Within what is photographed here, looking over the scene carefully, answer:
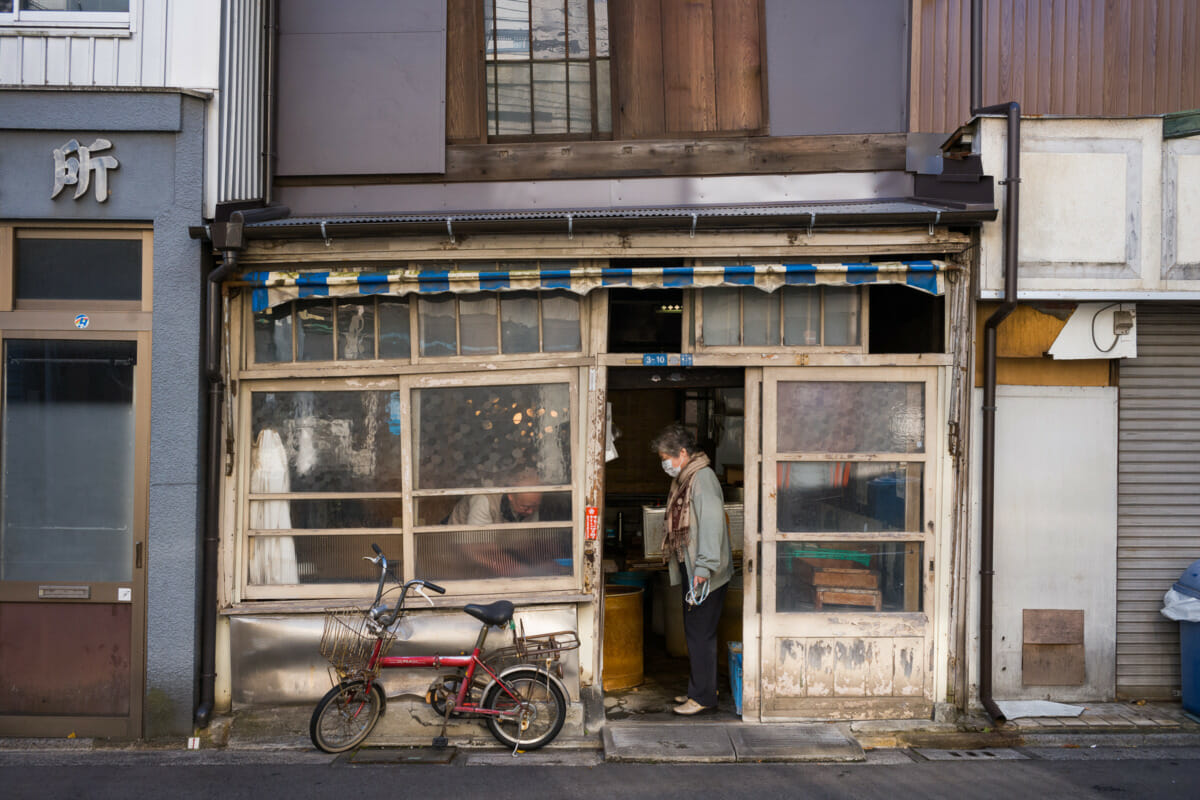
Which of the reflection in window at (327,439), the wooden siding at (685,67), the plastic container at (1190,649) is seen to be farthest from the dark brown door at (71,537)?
the plastic container at (1190,649)

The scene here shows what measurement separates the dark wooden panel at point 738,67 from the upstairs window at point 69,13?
478 centimetres

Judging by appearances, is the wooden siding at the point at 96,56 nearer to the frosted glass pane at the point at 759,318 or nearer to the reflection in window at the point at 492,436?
the reflection in window at the point at 492,436

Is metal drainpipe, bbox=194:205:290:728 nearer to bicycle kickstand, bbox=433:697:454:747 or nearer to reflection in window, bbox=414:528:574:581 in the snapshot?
reflection in window, bbox=414:528:574:581

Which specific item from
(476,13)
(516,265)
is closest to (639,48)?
(476,13)

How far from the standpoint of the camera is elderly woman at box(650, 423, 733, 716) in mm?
7195

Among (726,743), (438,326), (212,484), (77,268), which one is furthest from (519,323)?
(726,743)

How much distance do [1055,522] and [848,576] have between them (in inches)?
69.3

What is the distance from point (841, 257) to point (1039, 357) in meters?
1.85

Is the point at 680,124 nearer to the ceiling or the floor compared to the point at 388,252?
nearer to the ceiling

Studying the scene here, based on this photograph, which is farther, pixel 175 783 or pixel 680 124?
pixel 680 124

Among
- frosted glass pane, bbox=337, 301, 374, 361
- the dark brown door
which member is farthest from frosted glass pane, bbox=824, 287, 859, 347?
the dark brown door

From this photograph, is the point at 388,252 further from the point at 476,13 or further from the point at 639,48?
the point at 639,48

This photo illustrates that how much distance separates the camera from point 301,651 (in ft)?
23.4

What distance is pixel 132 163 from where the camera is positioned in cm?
705
